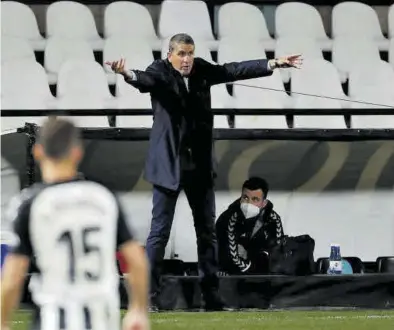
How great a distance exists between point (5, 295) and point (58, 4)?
8.73m

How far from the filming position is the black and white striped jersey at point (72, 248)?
3230mm

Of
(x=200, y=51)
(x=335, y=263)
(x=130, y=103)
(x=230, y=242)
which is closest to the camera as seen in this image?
(x=230, y=242)

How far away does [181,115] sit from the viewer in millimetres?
6668

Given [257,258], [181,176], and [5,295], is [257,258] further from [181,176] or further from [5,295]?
[5,295]

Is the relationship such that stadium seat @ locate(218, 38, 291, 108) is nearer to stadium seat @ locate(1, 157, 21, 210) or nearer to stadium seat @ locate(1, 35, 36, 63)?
stadium seat @ locate(1, 35, 36, 63)

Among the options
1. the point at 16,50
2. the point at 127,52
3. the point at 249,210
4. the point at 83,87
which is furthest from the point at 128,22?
the point at 249,210

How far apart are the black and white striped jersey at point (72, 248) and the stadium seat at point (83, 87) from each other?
656 centimetres

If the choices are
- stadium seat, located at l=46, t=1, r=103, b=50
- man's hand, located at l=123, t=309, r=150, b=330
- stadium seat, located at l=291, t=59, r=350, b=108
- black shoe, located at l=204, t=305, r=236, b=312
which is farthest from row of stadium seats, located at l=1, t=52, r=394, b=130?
man's hand, located at l=123, t=309, r=150, b=330

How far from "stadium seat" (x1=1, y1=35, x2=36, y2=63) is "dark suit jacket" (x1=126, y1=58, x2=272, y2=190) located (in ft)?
13.8

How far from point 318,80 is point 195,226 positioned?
4037 millimetres

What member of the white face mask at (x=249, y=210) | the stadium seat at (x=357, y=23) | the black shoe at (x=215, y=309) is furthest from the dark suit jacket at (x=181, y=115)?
the stadium seat at (x=357, y=23)

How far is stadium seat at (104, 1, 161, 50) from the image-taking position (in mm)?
11383

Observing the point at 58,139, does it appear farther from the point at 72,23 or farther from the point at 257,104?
the point at 72,23

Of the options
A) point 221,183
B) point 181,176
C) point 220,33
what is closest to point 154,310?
point 181,176
